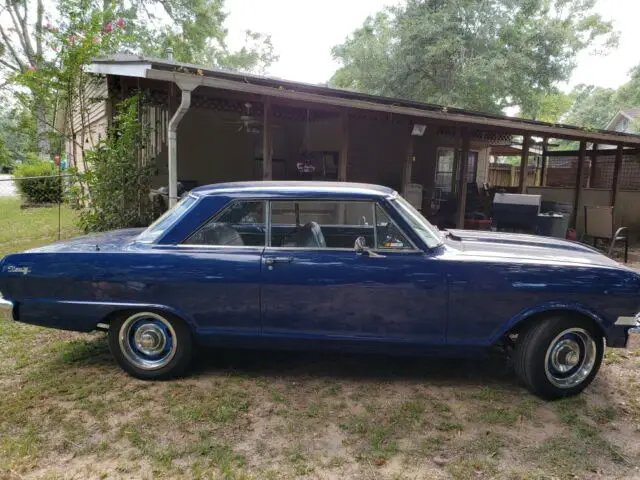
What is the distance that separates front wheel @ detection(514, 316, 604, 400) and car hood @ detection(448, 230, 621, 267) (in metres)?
0.46

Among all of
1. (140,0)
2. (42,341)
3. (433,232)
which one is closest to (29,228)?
(42,341)

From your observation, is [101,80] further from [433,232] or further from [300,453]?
[300,453]

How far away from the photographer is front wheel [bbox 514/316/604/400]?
333 cm

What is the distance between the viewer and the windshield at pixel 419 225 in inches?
136

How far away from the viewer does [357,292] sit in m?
3.32

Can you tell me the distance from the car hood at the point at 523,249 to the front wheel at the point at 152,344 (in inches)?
88.4

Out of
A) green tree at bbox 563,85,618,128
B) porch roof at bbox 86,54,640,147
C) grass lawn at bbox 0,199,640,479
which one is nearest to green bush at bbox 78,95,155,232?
porch roof at bbox 86,54,640,147

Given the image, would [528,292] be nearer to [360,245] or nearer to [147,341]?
[360,245]

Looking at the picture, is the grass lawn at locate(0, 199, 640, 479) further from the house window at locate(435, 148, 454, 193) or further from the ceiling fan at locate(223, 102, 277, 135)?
the house window at locate(435, 148, 454, 193)

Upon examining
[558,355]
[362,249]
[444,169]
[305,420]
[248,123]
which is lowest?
[305,420]

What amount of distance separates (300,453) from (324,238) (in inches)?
67.5

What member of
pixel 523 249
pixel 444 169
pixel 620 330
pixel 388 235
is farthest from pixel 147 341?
pixel 444 169

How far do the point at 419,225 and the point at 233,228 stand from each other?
1.48 meters

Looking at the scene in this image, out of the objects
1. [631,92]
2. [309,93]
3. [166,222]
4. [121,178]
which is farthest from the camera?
[631,92]
